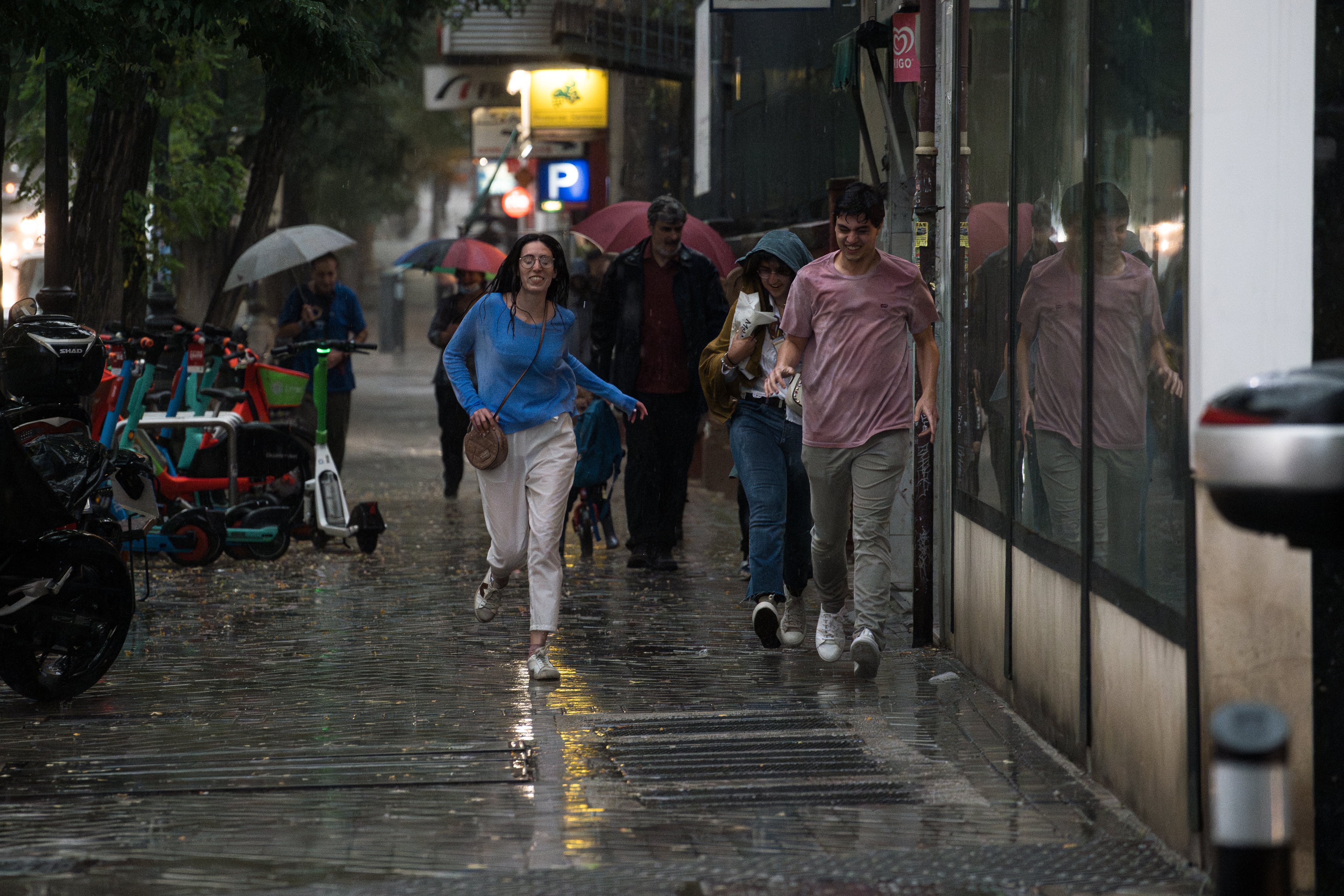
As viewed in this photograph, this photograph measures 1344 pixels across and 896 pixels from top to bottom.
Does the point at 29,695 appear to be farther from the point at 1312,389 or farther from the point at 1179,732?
the point at 1312,389

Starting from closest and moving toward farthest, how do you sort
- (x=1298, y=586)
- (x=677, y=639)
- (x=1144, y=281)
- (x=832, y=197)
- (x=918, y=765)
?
(x=1298, y=586) < (x=1144, y=281) < (x=918, y=765) < (x=677, y=639) < (x=832, y=197)

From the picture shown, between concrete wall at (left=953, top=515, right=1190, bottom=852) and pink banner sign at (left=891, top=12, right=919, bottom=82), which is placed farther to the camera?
pink banner sign at (left=891, top=12, right=919, bottom=82)

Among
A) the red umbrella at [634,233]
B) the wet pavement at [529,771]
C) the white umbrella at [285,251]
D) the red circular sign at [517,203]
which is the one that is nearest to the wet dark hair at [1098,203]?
the wet pavement at [529,771]

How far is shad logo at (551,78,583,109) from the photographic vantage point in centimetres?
2806

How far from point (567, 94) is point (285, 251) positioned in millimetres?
13961

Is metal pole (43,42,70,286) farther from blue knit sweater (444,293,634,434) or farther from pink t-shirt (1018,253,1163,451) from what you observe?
pink t-shirt (1018,253,1163,451)

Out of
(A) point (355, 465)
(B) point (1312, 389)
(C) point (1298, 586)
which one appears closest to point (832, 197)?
(C) point (1298, 586)

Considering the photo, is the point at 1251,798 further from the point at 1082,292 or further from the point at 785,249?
the point at 785,249

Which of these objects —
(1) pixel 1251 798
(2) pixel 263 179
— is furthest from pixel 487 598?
(2) pixel 263 179

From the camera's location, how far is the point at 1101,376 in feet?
18.6

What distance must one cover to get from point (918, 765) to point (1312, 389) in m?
3.29

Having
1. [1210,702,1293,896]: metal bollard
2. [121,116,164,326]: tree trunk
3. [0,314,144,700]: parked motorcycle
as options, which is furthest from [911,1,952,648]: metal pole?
[121,116,164,326]: tree trunk

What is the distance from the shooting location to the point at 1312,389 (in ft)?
9.27

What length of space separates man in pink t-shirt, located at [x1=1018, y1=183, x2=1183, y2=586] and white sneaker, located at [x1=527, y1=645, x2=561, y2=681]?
82.7 inches
